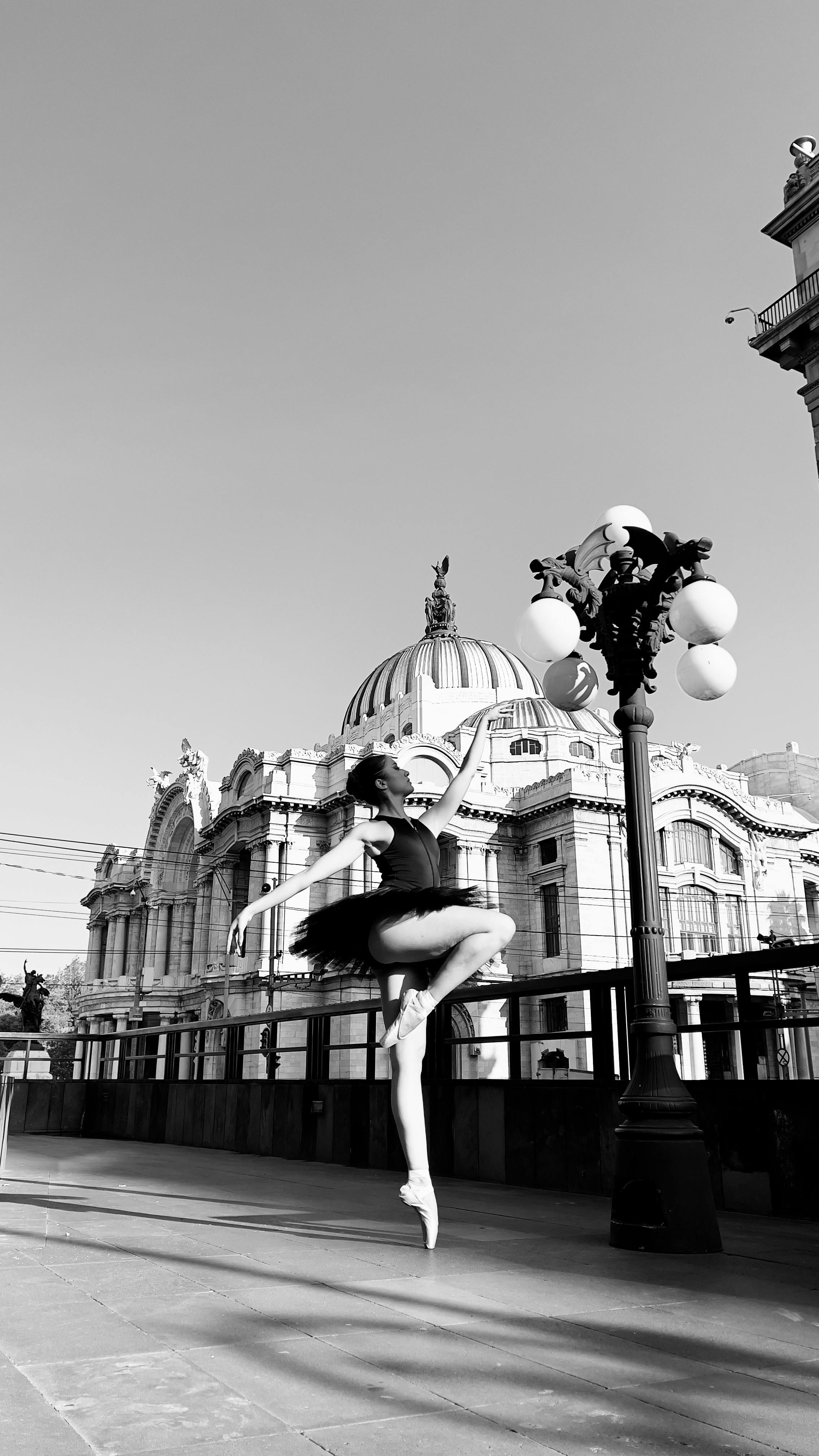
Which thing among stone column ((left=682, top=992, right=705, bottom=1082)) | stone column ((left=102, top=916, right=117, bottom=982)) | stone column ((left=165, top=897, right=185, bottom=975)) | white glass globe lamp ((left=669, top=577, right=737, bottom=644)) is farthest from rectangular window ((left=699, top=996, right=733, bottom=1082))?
stone column ((left=102, top=916, right=117, bottom=982))

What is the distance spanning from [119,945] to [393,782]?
6799 centimetres

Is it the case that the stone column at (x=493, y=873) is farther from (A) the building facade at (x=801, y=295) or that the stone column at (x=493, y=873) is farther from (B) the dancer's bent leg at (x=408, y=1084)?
(B) the dancer's bent leg at (x=408, y=1084)

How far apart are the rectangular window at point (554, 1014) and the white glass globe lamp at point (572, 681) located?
129 ft

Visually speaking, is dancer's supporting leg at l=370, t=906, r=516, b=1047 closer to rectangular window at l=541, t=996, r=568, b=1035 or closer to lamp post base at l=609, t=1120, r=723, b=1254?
lamp post base at l=609, t=1120, r=723, b=1254

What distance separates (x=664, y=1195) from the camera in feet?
17.4

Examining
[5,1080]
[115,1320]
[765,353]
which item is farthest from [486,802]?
[115,1320]

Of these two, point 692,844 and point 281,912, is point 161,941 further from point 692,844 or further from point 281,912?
point 692,844

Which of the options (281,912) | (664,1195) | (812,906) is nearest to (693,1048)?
(281,912)

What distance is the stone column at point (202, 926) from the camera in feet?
187

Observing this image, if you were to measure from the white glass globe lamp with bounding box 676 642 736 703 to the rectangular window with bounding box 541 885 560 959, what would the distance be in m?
43.7

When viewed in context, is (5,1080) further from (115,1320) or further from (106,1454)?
(106,1454)

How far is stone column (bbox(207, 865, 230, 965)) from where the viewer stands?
52506 millimetres

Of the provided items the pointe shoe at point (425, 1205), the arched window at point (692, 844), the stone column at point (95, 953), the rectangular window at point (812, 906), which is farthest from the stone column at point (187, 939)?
the pointe shoe at point (425, 1205)

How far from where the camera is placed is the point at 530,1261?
15.8 ft
